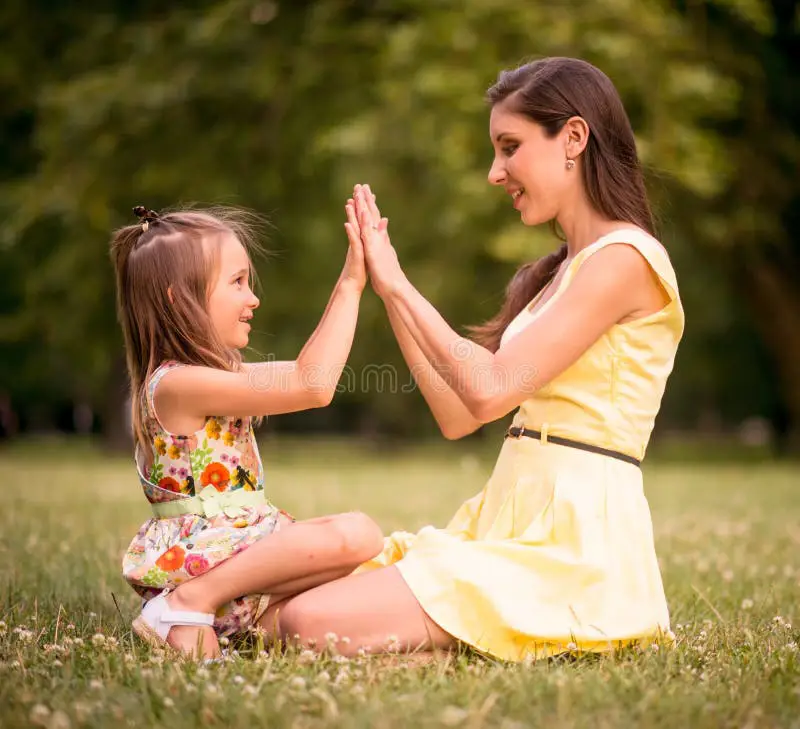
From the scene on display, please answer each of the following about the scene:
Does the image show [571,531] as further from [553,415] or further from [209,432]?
[209,432]

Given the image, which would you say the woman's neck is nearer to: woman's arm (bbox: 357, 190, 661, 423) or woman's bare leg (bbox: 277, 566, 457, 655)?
woman's arm (bbox: 357, 190, 661, 423)

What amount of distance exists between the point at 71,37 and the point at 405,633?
14.0m

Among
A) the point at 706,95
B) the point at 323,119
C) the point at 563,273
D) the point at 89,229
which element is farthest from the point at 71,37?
the point at 563,273

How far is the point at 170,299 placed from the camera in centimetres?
339

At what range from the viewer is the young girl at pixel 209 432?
10.3 feet

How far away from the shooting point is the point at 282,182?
15.9 meters

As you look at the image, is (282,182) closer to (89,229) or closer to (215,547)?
(89,229)

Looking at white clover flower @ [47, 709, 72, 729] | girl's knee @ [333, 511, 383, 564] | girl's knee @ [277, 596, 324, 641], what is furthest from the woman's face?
white clover flower @ [47, 709, 72, 729]

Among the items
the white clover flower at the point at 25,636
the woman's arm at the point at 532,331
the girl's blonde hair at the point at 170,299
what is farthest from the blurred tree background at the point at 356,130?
the white clover flower at the point at 25,636

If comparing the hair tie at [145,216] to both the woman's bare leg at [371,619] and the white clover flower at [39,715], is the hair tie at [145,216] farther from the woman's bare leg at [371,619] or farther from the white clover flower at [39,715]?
the white clover flower at [39,715]

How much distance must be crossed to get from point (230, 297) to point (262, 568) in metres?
0.95

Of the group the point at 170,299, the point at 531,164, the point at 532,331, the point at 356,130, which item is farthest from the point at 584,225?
the point at 356,130

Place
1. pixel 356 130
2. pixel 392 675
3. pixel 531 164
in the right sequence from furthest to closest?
pixel 356 130 → pixel 531 164 → pixel 392 675

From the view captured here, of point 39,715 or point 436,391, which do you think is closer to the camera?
point 39,715
